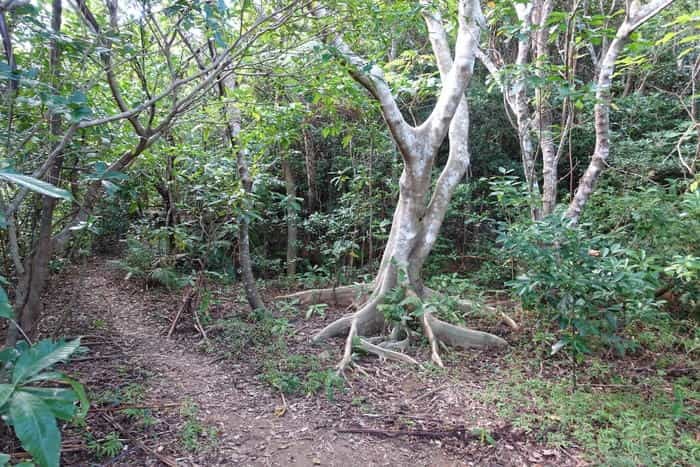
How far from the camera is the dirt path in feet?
9.09

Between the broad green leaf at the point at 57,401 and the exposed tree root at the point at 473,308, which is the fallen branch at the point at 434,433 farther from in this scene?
the broad green leaf at the point at 57,401

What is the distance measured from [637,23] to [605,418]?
12.3 ft

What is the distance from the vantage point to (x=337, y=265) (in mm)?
6883

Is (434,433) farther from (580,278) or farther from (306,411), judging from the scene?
(580,278)

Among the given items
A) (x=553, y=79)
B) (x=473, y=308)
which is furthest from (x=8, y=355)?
(x=473, y=308)

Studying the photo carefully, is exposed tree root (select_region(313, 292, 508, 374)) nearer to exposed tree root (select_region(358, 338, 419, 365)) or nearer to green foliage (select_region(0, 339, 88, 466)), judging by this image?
exposed tree root (select_region(358, 338, 419, 365))

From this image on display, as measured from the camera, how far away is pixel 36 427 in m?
0.96

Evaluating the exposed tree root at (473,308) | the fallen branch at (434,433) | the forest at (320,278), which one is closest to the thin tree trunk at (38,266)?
the forest at (320,278)

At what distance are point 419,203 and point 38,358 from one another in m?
4.43

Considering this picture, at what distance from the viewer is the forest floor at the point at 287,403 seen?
108 inches

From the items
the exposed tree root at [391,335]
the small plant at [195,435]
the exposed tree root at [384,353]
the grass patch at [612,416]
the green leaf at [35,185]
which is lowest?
the small plant at [195,435]

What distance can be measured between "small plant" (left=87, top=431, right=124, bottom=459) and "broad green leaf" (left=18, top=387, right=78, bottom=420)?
5.91 ft

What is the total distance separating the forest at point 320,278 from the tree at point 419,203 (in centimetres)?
3

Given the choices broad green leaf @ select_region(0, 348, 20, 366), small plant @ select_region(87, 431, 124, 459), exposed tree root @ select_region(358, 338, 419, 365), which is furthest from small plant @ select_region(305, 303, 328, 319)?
broad green leaf @ select_region(0, 348, 20, 366)
